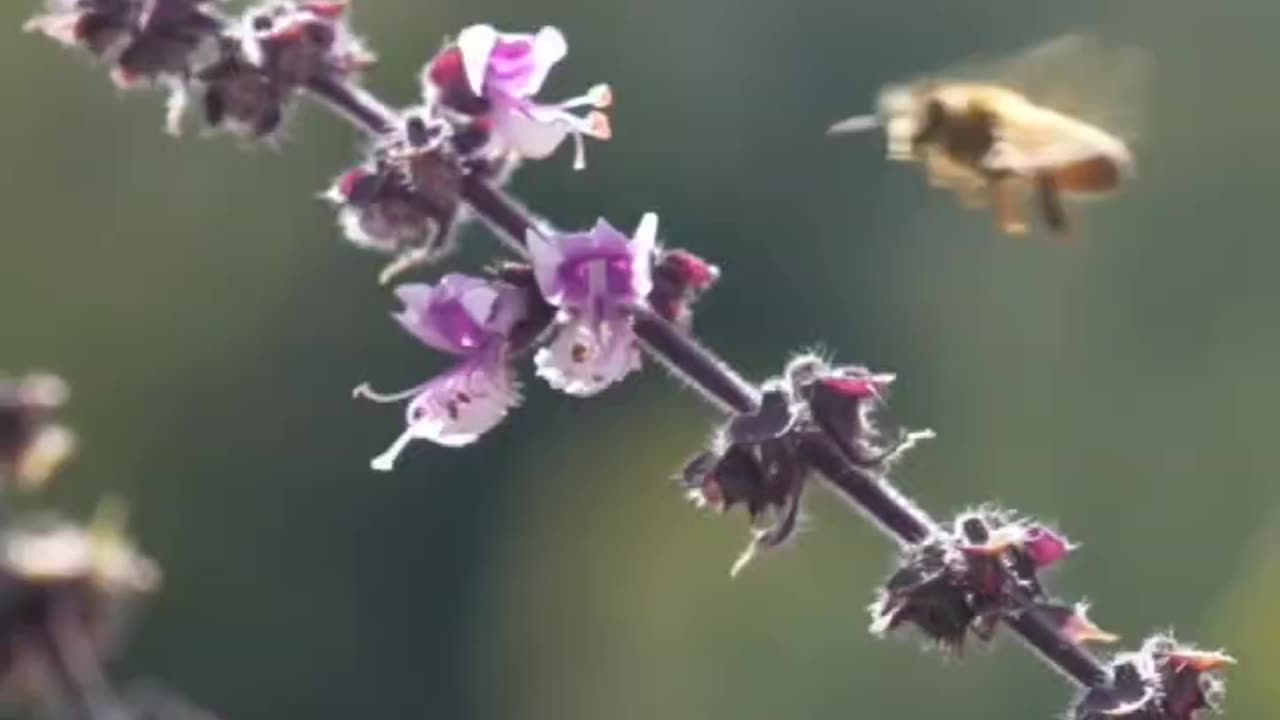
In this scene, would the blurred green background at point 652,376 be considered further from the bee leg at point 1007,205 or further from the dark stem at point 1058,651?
the dark stem at point 1058,651

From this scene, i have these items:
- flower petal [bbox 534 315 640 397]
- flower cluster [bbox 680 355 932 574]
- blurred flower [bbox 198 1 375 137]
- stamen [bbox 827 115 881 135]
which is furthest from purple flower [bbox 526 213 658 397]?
blurred flower [bbox 198 1 375 137]

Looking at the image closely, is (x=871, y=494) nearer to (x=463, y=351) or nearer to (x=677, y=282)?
(x=677, y=282)

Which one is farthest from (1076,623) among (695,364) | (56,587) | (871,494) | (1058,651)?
(56,587)

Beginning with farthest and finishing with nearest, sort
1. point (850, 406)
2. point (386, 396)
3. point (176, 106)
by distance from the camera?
point (176, 106) → point (386, 396) → point (850, 406)

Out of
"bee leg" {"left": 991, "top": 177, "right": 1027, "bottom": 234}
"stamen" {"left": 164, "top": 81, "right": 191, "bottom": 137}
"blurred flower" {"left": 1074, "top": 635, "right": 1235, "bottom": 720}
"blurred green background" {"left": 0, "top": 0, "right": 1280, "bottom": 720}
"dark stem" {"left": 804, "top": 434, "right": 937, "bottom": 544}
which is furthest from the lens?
"blurred green background" {"left": 0, "top": 0, "right": 1280, "bottom": 720}

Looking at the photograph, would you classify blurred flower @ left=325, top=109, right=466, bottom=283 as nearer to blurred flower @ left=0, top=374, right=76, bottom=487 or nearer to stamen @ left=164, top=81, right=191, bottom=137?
stamen @ left=164, top=81, right=191, bottom=137

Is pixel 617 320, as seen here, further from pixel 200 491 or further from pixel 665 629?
pixel 200 491
